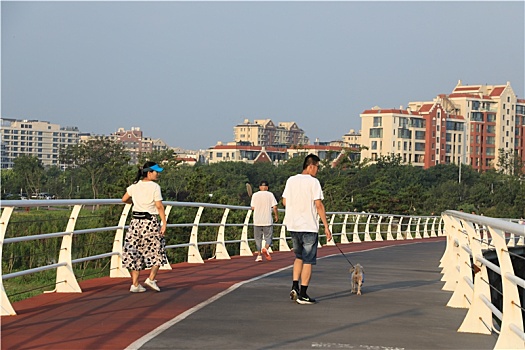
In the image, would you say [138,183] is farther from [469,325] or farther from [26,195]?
[26,195]

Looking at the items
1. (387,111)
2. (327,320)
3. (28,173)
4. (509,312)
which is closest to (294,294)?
(327,320)

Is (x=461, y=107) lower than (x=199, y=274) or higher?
higher

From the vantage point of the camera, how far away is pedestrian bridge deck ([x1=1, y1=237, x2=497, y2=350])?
360 inches

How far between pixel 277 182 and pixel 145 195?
411 feet

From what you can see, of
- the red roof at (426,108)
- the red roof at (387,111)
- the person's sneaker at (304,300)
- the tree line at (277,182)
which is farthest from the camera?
the red roof at (426,108)

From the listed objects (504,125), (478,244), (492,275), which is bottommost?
(492,275)

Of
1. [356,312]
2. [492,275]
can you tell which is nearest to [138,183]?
[356,312]

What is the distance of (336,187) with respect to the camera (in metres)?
97.8

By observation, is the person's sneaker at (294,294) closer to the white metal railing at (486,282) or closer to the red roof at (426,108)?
the white metal railing at (486,282)

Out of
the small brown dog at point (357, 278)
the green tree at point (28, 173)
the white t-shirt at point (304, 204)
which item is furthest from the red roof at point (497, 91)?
the white t-shirt at point (304, 204)

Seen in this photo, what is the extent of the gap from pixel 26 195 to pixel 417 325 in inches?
3973

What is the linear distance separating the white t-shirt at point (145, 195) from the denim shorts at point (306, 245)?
6.42 feet

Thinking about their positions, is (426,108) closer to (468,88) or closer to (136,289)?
(468,88)

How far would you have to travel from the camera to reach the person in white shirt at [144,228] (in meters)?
13.0
